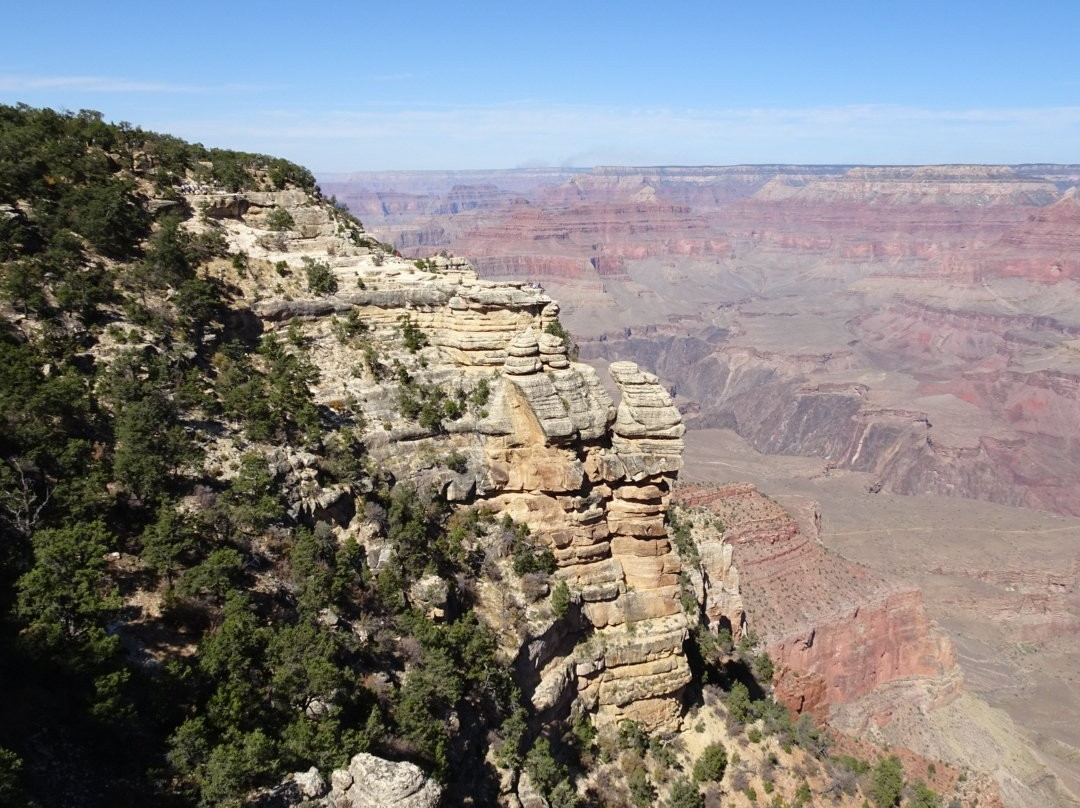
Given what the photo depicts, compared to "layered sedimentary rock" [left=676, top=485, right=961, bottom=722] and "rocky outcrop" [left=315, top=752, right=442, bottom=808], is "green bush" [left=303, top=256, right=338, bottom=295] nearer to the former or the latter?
"rocky outcrop" [left=315, top=752, right=442, bottom=808]

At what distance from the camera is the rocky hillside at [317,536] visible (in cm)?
1303

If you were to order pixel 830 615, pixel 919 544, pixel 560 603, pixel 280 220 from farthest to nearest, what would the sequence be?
pixel 919 544
pixel 830 615
pixel 280 220
pixel 560 603

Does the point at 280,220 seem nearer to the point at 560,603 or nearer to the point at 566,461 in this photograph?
the point at 566,461

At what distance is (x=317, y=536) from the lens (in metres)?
19.4

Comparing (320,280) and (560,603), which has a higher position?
(320,280)

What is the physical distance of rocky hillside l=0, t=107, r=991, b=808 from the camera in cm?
1303

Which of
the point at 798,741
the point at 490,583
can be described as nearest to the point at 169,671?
the point at 490,583

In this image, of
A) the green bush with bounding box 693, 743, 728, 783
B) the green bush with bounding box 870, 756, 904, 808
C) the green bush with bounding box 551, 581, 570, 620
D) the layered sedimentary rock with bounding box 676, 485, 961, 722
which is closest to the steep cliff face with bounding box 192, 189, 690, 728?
the green bush with bounding box 551, 581, 570, 620

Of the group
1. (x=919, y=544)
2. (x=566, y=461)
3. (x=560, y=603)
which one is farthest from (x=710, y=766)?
(x=919, y=544)

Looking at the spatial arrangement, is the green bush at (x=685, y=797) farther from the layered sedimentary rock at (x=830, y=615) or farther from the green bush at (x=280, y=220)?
the layered sedimentary rock at (x=830, y=615)

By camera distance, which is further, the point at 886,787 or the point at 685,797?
the point at 886,787

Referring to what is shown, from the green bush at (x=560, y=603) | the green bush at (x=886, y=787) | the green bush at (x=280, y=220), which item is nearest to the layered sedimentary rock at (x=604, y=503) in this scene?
the green bush at (x=560, y=603)

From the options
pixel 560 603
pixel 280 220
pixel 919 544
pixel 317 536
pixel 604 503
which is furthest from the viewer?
pixel 919 544

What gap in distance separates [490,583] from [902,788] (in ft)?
61.4
